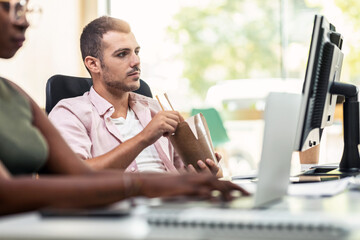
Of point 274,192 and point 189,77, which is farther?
point 189,77

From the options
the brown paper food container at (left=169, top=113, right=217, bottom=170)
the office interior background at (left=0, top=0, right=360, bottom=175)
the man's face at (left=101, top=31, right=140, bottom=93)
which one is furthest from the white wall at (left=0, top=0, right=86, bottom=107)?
the brown paper food container at (left=169, top=113, right=217, bottom=170)

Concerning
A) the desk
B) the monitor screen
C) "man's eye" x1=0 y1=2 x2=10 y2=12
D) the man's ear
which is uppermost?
the man's ear

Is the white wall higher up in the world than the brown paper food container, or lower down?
higher up

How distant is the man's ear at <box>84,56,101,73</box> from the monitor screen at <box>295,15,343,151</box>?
3.34 feet

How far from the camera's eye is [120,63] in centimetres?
233

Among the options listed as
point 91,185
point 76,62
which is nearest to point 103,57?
point 91,185

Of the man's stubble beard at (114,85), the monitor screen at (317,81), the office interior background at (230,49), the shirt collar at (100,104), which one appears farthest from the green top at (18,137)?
the office interior background at (230,49)

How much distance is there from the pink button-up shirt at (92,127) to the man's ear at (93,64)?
0.12 m

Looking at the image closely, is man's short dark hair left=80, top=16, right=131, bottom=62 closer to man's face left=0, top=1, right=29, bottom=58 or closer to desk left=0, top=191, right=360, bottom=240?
man's face left=0, top=1, right=29, bottom=58

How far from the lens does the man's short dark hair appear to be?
93.0 inches

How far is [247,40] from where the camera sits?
545cm

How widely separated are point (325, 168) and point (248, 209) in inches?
46.0

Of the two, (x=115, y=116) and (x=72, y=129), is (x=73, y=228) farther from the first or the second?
(x=115, y=116)

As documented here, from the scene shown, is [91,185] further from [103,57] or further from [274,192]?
[103,57]
